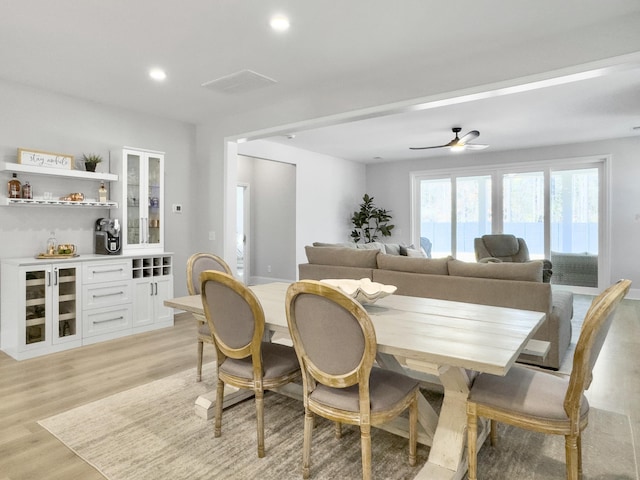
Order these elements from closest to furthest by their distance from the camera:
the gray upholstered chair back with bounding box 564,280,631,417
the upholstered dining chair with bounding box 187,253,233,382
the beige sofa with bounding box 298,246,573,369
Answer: the gray upholstered chair back with bounding box 564,280,631,417 → the upholstered dining chair with bounding box 187,253,233,382 → the beige sofa with bounding box 298,246,573,369

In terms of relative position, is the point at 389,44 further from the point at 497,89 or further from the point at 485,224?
the point at 485,224

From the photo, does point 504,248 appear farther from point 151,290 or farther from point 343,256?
point 151,290

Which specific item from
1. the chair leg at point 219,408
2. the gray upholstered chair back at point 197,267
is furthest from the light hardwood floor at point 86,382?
the gray upholstered chair back at point 197,267

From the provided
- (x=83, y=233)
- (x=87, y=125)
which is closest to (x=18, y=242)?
(x=83, y=233)

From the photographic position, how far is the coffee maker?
435 cm

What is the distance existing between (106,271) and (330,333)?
10.9 feet

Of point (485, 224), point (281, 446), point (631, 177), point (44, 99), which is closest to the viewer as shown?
point (281, 446)

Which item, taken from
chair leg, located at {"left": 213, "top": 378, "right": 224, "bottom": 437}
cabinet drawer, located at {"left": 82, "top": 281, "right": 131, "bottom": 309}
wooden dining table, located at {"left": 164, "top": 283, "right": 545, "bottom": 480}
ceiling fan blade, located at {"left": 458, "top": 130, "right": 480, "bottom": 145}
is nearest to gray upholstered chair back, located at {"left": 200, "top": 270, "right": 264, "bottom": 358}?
wooden dining table, located at {"left": 164, "top": 283, "right": 545, "bottom": 480}

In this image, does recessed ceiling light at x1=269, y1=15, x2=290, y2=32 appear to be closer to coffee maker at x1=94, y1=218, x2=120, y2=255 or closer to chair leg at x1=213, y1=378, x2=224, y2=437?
chair leg at x1=213, y1=378, x2=224, y2=437

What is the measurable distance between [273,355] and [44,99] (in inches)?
149

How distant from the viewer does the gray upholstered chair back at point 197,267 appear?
9.71ft

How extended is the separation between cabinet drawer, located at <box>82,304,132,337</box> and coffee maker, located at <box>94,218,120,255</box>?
0.62 m

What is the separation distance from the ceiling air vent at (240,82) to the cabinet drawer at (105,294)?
2.25 metres

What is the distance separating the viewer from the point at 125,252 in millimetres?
4465
